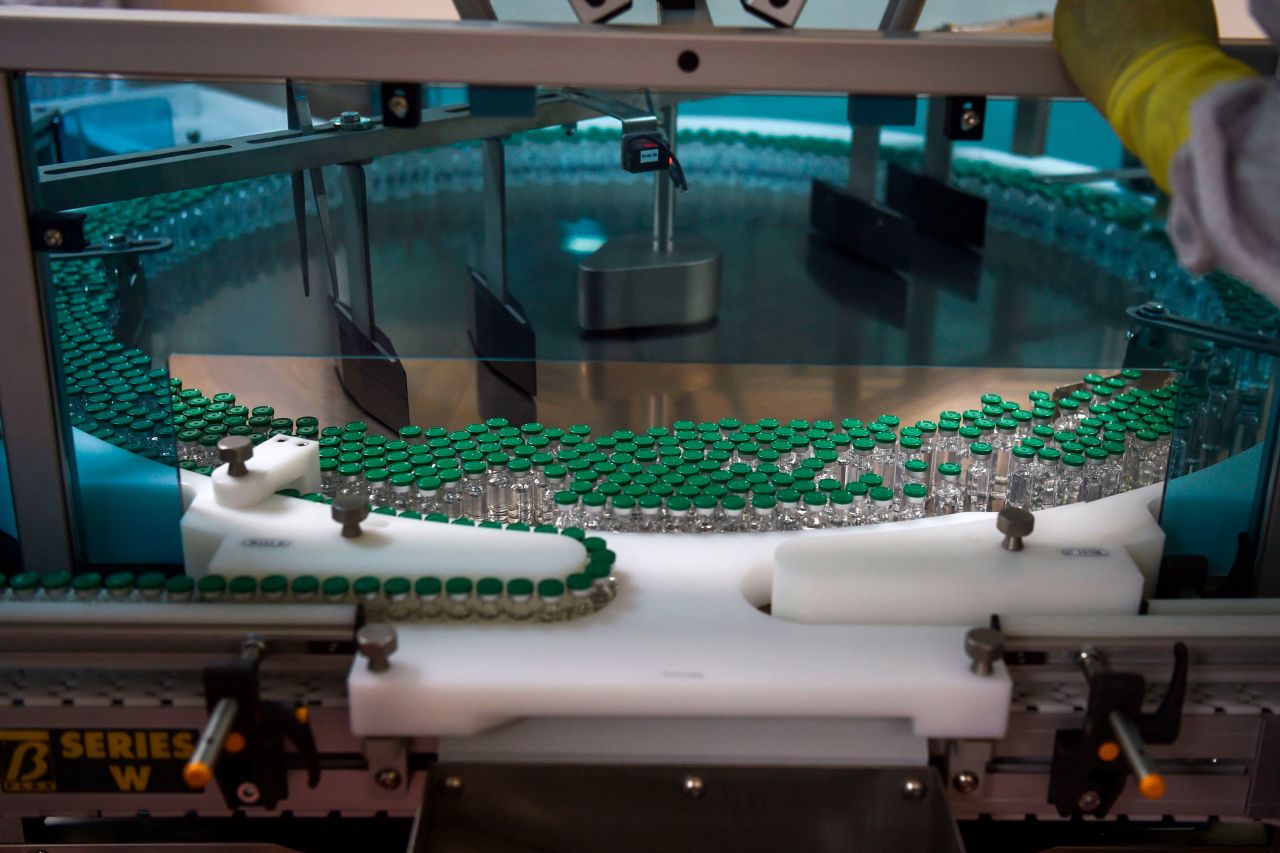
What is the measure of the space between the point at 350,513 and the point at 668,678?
0.36m

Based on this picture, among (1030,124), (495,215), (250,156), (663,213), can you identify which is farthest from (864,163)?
(250,156)

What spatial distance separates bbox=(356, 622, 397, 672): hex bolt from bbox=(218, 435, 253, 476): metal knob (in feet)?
1.05

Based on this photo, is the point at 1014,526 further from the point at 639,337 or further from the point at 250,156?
the point at 639,337

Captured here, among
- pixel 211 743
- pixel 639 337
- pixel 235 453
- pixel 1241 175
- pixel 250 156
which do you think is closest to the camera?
pixel 1241 175

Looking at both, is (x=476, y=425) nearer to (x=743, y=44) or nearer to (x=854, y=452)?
(x=854, y=452)

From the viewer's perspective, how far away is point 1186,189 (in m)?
0.75

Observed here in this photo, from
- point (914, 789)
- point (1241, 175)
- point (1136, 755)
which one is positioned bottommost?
point (914, 789)

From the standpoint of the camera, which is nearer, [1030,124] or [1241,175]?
[1241,175]

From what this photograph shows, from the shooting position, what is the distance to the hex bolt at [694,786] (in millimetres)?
992

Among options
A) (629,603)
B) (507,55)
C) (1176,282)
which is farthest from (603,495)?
(1176,282)

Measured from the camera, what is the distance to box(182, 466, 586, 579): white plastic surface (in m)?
1.04

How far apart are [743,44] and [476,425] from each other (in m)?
0.61

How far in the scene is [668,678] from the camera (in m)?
0.93

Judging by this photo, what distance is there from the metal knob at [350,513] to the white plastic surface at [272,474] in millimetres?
120
